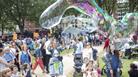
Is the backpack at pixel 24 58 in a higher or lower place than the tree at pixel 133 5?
lower

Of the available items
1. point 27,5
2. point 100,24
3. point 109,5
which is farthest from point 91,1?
point 27,5

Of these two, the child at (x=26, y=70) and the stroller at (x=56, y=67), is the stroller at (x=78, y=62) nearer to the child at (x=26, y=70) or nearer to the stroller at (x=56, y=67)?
the child at (x=26, y=70)

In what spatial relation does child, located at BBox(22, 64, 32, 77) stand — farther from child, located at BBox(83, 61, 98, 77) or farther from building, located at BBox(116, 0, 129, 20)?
building, located at BBox(116, 0, 129, 20)

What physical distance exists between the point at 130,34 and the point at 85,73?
3.88 m

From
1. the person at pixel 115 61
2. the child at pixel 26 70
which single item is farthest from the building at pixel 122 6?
the person at pixel 115 61

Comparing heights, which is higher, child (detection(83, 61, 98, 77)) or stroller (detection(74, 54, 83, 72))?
child (detection(83, 61, 98, 77))

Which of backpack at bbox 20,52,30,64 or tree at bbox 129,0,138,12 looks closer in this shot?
backpack at bbox 20,52,30,64

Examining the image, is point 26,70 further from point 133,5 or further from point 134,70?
point 133,5

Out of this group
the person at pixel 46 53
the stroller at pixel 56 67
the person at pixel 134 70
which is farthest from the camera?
the person at pixel 46 53

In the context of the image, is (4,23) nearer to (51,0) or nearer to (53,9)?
(51,0)

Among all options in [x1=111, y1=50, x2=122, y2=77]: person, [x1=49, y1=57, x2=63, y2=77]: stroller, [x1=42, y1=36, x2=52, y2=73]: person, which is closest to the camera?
[x1=111, y1=50, x2=122, y2=77]: person

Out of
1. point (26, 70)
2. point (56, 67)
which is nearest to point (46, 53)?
point (26, 70)

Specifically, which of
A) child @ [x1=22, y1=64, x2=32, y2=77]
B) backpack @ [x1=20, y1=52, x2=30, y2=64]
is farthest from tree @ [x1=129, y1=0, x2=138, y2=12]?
child @ [x1=22, y1=64, x2=32, y2=77]

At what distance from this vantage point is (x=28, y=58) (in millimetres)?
19172
